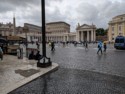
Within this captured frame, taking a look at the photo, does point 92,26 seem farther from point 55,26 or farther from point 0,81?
point 0,81

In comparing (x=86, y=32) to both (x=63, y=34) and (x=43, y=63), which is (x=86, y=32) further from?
(x=43, y=63)

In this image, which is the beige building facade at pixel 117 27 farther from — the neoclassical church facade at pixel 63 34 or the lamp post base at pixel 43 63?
the lamp post base at pixel 43 63

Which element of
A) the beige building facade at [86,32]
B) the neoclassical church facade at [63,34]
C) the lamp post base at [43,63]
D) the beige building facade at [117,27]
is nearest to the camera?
the lamp post base at [43,63]

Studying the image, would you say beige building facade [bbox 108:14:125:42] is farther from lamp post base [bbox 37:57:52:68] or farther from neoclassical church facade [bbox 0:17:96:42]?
lamp post base [bbox 37:57:52:68]

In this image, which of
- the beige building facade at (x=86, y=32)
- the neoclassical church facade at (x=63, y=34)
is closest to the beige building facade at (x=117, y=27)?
the beige building facade at (x=86, y=32)

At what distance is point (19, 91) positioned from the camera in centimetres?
632

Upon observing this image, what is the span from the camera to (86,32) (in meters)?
141

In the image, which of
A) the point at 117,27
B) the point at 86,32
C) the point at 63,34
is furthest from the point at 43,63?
the point at 63,34

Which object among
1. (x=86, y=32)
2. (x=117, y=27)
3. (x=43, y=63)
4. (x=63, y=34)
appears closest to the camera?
(x=43, y=63)

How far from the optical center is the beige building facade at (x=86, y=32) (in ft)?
443

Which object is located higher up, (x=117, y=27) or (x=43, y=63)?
(x=117, y=27)

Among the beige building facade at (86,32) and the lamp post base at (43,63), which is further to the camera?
the beige building facade at (86,32)

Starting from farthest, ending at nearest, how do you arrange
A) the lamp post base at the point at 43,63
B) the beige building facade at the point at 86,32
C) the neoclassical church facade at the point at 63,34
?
the neoclassical church facade at the point at 63,34, the beige building facade at the point at 86,32, the lamp post base at the point at 43,63

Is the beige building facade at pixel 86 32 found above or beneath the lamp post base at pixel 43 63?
above
